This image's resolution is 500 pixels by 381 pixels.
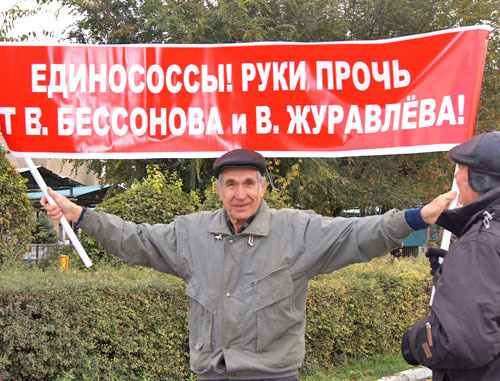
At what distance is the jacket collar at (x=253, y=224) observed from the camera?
2.87m

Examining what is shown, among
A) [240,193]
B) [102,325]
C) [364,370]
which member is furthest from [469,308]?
[364,370]

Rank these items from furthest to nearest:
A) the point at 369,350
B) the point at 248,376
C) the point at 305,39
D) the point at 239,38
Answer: the point at 305,39 → the point at 239,38 → the point at 369,350 → the point at 248,376

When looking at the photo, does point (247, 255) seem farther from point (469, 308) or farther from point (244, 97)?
point (244, 97)

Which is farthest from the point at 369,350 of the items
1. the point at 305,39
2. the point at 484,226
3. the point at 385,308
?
the point at 305,39

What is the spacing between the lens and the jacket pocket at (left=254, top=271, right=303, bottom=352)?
9.00ft

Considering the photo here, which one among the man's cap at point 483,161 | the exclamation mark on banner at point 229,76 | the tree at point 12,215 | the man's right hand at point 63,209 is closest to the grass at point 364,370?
the tree at point 12,215

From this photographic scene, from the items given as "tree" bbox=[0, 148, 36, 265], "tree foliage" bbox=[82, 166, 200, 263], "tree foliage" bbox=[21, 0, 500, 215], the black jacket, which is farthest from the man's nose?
"tree foliage" bbox=[21, 0, 500, 215]

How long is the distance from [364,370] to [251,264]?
4.53m

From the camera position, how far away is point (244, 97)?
398cm

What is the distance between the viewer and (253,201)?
2965 millimetres

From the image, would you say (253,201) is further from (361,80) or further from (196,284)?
(361,80)

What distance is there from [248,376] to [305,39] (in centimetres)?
1122

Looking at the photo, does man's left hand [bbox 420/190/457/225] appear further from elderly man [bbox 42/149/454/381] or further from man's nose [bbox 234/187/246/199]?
man's nose [bbox 234/187/246/199]

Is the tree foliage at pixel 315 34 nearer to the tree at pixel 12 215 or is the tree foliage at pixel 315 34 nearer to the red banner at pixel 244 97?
the tree at pixel 12 215
